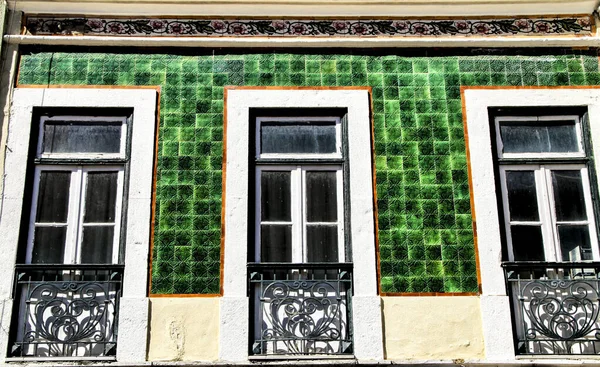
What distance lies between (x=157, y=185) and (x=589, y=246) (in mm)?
4000

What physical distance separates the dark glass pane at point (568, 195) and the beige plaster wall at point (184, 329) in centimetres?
329

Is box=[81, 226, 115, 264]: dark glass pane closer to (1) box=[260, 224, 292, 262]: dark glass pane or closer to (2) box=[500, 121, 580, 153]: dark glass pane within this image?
(1) box=[260, 224, 292, 262]: dark glass pane

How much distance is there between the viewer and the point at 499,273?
758cm

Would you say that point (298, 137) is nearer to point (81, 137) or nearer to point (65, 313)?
point (81, 137)

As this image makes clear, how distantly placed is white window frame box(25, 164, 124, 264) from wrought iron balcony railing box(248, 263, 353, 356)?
52.2 inches

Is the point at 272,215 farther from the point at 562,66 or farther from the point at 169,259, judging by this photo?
the point at 562,66

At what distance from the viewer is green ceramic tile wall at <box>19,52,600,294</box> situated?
761 centimetres

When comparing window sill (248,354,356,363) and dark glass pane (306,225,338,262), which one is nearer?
window sill (248,354,356,363)

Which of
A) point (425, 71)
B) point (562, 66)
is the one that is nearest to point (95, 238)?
point (425, 71)

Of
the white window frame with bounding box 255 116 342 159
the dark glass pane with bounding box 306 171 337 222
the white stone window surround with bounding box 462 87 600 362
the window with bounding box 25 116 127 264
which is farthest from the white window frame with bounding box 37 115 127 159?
the white stone window surround with bounding box 462 87 600 362

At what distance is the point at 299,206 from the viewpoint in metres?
7.90

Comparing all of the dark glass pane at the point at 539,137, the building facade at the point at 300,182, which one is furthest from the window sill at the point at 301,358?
the dark glass pane at the point at 539,137

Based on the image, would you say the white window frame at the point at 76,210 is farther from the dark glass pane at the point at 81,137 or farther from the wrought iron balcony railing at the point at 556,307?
the wrought iron balcony railing at the point at 556,307

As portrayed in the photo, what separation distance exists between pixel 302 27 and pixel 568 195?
303cm
